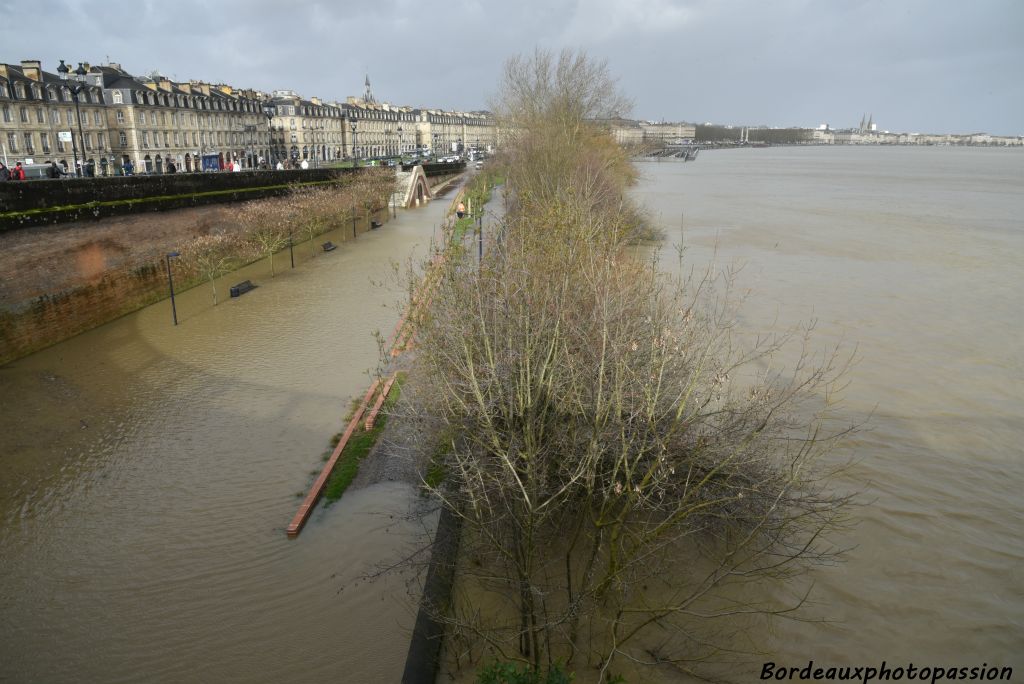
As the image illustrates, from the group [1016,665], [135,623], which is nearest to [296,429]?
[135,623]

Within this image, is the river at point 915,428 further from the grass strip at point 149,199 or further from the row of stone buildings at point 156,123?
the row of stone buildings at point 156,123

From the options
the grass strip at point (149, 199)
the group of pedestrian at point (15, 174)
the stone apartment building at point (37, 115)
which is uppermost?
the stone apartment building at point (37, 115)

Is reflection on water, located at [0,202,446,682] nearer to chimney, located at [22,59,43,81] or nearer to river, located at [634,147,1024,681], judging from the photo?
river, located at [634,147,1024,681]

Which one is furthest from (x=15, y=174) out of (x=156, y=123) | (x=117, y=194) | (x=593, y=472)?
(x=156, y=123)

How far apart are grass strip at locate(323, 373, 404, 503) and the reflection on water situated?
1.19ft

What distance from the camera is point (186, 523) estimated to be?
8.66m

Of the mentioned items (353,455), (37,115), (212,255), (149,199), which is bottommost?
(353,455)

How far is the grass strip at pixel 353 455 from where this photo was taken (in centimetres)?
922

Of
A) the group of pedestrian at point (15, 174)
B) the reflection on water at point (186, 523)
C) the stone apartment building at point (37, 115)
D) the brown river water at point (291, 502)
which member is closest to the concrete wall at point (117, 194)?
the group of pedestrian at point (15, 174)

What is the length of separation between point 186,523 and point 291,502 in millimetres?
1347

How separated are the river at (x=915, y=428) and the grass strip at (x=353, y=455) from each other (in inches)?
230

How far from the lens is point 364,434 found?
35.2 feet

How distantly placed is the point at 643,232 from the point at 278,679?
21.2 m

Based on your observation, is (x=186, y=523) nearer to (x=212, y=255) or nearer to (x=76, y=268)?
(x=76, y=268)
